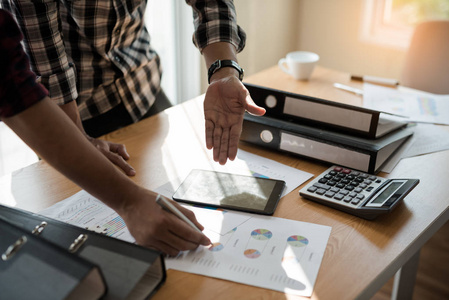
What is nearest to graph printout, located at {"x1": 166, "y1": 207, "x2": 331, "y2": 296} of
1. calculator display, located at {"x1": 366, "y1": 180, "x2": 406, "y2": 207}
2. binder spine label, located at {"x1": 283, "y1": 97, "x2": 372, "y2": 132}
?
calculator display, located at {"x1": 366, "y1": 180, "x2": 406, "y2": 207}

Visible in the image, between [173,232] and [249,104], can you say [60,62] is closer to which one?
[249,104]

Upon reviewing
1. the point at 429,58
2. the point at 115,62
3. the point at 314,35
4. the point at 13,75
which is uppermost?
the point at 13,75

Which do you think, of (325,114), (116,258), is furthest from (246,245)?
(325,114)

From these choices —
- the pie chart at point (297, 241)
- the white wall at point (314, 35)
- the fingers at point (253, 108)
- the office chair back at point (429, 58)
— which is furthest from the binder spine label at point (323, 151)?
the white wall at point (314, 35)

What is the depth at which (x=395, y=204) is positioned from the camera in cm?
87

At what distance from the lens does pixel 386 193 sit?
0.92m

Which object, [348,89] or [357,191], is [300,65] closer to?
[348,89]

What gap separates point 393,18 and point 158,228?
2.33m

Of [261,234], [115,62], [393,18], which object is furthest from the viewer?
[393,18]

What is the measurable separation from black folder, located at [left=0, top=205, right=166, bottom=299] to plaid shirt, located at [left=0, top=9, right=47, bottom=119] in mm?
208

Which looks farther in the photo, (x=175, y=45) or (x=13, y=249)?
(x=175, y=45)

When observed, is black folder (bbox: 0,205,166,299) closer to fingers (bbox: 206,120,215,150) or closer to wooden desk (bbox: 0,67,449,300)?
wooden desk (bbox: 0,67,449,300)

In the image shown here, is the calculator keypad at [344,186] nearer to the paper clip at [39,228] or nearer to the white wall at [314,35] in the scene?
the paper clip at [39,228]

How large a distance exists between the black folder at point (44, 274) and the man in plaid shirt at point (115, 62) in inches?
17.1
